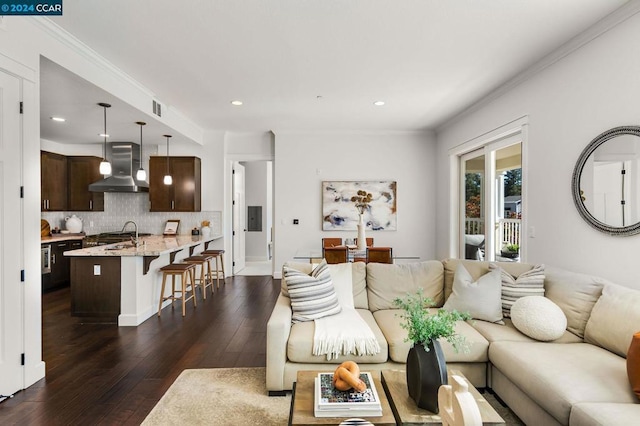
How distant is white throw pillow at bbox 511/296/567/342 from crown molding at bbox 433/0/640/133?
7.29 ft

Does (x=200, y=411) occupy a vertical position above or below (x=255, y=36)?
below

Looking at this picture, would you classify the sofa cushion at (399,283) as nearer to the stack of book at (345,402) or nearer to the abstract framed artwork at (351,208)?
the stack of book at (345,402)

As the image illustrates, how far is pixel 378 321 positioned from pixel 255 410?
1.18 m

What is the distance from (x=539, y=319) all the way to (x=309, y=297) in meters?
1.69

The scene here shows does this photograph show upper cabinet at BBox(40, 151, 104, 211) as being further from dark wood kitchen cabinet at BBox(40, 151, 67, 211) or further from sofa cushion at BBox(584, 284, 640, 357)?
sofa cushion at BBox(584, 284, 640, 357)

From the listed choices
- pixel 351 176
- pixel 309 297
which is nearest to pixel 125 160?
pixel 351 176

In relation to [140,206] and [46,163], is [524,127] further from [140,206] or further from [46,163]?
[46,163]

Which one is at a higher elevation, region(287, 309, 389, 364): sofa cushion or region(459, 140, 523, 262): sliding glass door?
region(459, 140, 523, 262): sliding glass door

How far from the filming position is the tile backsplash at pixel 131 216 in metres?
6.98

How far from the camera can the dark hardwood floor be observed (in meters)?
2.40

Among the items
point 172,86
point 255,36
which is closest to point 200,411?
point 255,36

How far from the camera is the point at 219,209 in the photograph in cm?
697

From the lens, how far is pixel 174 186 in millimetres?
6676

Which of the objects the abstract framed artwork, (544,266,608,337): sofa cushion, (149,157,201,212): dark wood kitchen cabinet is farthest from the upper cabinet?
(544,266,608,337): sofa cushion
